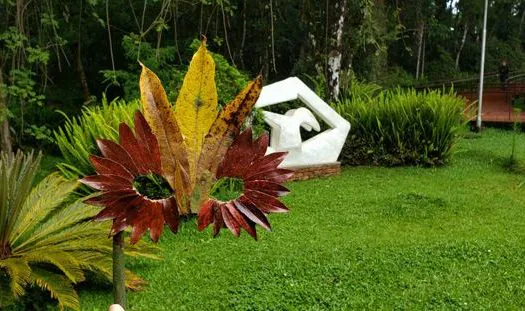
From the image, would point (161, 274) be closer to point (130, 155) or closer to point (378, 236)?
point (378, 236)

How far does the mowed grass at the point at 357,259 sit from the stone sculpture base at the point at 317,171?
101 cm

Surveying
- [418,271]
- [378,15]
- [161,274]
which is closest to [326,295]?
[418,271]

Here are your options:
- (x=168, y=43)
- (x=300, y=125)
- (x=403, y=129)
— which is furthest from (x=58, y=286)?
(x=168, y=43)

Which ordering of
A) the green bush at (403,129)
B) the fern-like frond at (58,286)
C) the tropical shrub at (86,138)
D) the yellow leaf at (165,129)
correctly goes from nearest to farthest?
the yellow leaf at (165,129)
the fern-like frond at (58,286)
the tropical shrub at (86,138)
the green bush at (403,129)

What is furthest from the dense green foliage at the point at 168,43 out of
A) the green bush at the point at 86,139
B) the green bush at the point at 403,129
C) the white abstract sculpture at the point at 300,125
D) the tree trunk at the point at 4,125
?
the green bush at the point at 403,129

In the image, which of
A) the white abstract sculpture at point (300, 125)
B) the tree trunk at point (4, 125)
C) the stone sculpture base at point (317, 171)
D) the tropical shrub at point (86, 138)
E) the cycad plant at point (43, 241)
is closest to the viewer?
the cycad plant at point (43, 241)

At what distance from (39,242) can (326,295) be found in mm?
1992

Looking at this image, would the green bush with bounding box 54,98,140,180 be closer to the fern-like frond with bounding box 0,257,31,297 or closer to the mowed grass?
the mowed grass

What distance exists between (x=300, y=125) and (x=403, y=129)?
1936 mm

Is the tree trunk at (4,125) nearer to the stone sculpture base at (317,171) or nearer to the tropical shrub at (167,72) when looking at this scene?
the tropical shrub at (167,72)

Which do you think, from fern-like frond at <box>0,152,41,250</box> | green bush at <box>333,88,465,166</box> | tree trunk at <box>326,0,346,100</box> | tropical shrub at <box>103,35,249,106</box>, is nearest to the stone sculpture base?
green bush at <box>333,88,465,166</box>

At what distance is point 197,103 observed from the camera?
984mm

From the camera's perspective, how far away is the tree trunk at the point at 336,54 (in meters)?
10.3

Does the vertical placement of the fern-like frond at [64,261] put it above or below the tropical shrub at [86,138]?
below
